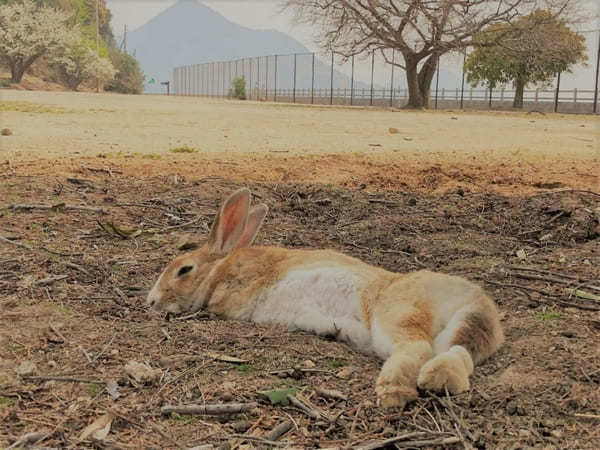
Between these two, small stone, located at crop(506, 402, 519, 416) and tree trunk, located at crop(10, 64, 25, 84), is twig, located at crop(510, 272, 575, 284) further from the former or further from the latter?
tree trunk, located at crop(10, 64, 25, 84)

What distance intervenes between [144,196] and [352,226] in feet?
7.72

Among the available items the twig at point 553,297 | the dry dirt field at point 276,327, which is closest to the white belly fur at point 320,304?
the dry dirt field at point 276,327

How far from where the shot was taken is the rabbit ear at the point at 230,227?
4.52 meters

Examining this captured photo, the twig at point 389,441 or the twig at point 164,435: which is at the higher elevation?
the twig at point 389,441

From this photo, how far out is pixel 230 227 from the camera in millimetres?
4598

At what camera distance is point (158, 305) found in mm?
4332

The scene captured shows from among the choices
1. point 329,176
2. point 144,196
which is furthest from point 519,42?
point 144,196

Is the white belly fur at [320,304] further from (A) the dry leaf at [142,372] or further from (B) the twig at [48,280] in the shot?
(B) the twig at [48,280]

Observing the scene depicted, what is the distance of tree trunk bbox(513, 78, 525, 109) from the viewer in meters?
44.7

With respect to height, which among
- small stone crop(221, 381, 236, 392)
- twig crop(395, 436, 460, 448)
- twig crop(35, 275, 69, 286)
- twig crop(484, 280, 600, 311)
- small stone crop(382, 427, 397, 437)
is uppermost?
twig crop(484, 280, 600, 311)

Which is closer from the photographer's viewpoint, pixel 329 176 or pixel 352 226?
pixel 352 226

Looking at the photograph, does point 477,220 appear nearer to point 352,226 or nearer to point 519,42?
point 352,226

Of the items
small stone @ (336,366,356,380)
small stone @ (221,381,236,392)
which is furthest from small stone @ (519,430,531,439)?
small stone @ (221,381,236,392)

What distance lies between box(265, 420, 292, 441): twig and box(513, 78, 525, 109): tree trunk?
45137 mm
